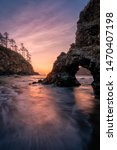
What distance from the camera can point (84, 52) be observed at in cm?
2216

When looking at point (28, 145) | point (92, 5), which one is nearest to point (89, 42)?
point (92, 5)

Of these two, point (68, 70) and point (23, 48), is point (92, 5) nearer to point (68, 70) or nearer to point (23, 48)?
point (68, 70)

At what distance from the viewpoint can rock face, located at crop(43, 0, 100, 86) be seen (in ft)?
68.4

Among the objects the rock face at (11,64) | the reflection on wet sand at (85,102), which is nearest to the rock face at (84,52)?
the reflection on wet sand at (85,102)

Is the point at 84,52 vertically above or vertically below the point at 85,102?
above

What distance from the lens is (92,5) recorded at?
2428 cm

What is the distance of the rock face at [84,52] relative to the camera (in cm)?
2084

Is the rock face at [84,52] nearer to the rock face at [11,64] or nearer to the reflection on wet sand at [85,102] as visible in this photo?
the reflection on wet sand at [85,102]

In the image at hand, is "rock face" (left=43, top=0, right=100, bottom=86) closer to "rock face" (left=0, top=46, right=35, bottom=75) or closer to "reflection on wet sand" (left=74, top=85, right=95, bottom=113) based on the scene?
"reflection on wet sand" (left=74, top=85, right=95, bottom=113)

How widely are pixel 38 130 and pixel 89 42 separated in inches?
653

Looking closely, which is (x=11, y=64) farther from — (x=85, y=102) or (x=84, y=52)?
(x=85, y=102)

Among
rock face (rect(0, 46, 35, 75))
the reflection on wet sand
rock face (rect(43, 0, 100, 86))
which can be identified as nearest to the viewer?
the reflection on wet sand

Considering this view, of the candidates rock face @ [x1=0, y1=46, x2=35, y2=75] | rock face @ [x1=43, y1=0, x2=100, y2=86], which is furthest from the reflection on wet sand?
rock face @ [x1=0, y1=46, x2=35, y2=75]

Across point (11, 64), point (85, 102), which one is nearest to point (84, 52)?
point (85, 102)
